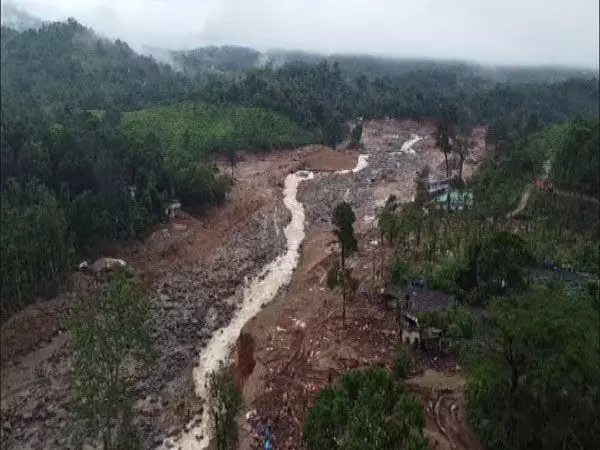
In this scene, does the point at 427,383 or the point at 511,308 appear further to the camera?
the point at 427,383

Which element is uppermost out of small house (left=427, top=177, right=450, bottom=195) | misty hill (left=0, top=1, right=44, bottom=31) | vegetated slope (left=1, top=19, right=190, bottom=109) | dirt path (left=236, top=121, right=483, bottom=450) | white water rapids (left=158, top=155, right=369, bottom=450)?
misty hill (left=0, top=1, right=44, bottom=31)

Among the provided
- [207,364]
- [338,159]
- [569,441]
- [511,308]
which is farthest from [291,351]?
[338,159]

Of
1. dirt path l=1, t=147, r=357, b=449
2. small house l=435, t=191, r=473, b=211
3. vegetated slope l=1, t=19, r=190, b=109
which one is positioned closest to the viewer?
dirt path l=1, t=147, r=357, b=449

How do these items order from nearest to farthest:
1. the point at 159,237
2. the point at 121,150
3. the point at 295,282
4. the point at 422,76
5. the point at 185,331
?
the point at 185,331 → the point at 295,282 → the point at 159,237 → the point at 121,150 → the point at 422,76

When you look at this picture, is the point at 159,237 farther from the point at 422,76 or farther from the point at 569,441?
the point at 422,76

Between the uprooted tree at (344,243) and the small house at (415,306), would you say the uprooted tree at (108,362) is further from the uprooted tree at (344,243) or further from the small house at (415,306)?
the small house at (415,306)

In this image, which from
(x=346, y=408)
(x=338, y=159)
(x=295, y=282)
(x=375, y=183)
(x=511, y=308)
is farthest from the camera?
(x=338, y=159)

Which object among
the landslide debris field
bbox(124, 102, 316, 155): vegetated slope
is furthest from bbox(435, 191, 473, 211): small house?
bbox(124, 102, 316, 155): vegetated slope

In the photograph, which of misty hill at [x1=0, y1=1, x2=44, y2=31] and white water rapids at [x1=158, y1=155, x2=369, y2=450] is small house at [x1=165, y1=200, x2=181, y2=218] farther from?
misty hill at [x1=0, y1=1, x2=44, y2=31]
